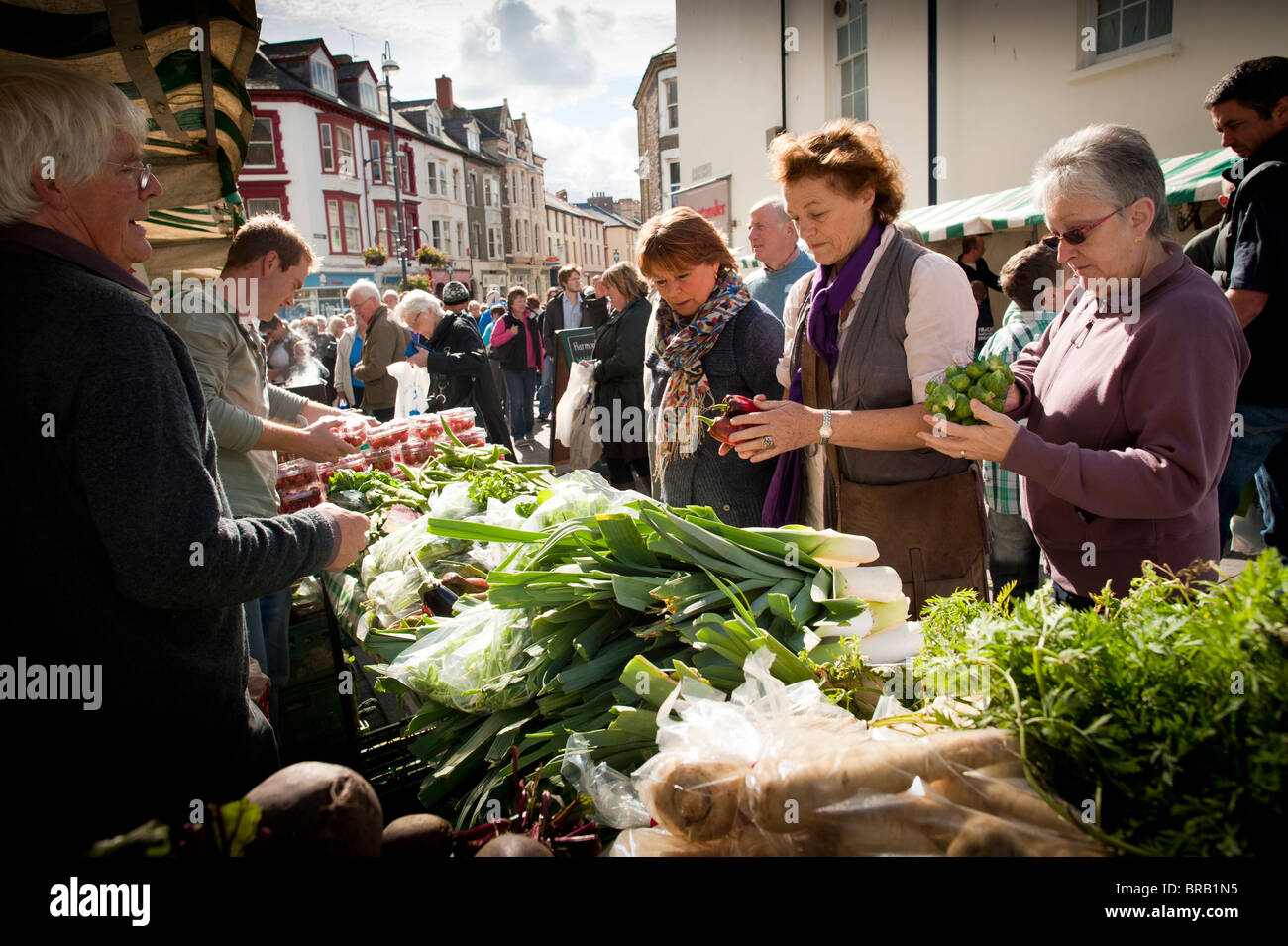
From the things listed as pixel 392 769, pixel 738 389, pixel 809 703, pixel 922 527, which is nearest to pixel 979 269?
pixel 738 389

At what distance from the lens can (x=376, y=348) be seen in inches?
298

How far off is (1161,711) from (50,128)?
212 centimetres

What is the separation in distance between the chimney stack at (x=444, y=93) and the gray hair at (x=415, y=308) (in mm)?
48094

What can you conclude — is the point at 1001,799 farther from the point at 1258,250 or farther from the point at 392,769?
the point at 1258,250

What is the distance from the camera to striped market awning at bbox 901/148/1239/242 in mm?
6387

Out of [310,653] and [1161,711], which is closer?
[1161,711]

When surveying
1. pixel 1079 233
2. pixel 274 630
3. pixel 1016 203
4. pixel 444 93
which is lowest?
pixel 274 630

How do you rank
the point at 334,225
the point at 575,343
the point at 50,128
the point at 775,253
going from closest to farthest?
the point at 50,128, the point at 775,253, the point at 575,343, the point at 334,225

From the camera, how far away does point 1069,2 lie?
28.5ft

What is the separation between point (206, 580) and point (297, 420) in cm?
291

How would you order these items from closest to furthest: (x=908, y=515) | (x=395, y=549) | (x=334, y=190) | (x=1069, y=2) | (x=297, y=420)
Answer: (x=908, y=515) < (x=395, y=549) < (x=297, y=420) < (x=1069, y=2) < (x=334, y=190)

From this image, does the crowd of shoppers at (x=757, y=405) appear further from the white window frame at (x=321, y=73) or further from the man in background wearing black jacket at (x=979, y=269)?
the white window frame at (x=321, y=73)
